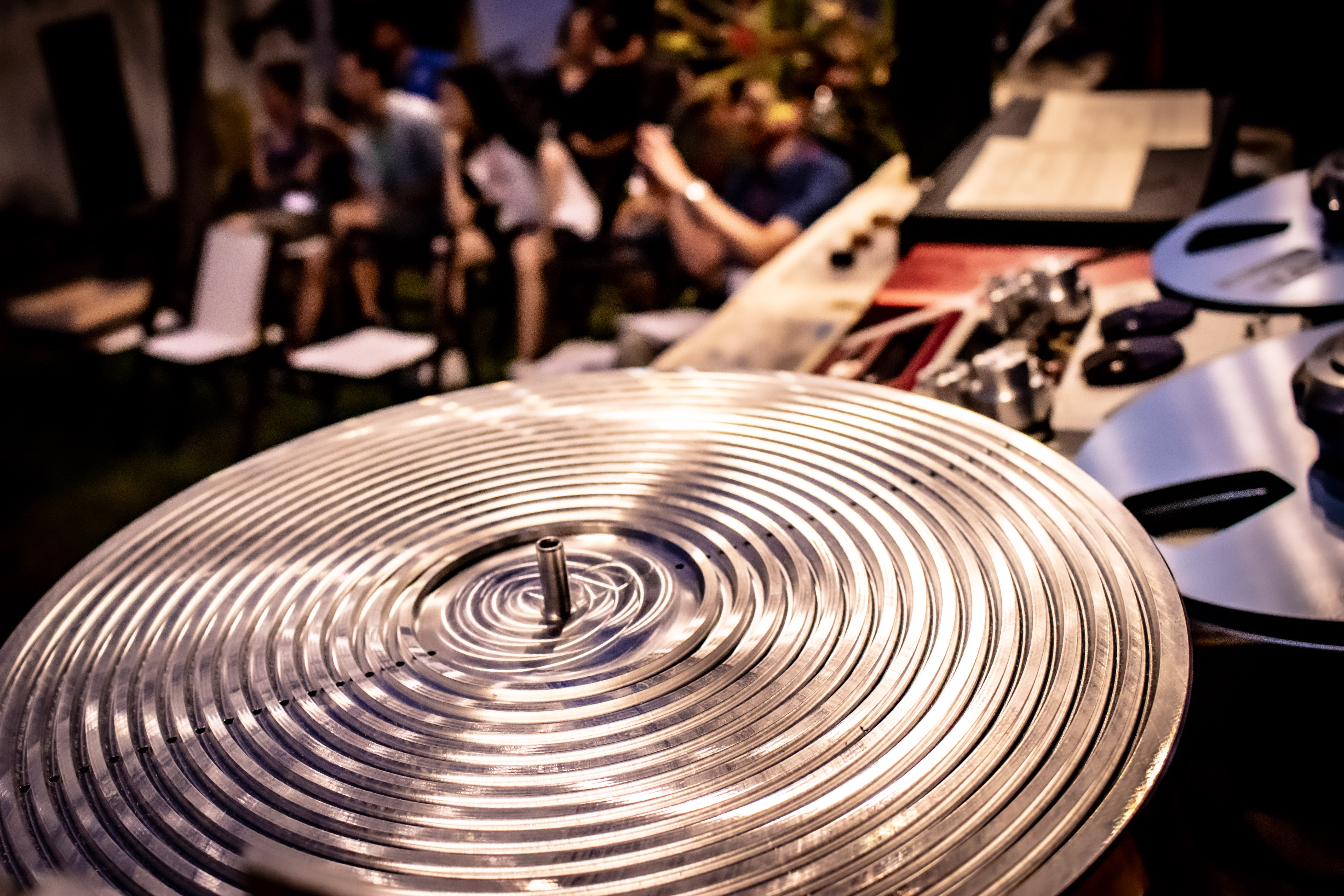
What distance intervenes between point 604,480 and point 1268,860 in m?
0.63

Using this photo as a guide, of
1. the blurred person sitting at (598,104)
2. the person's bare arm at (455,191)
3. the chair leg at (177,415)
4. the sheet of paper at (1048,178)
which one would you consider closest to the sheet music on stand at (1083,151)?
the sheet of paper at (1048,178)

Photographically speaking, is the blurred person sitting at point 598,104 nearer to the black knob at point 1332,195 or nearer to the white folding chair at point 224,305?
the white folding chair at point 224,305

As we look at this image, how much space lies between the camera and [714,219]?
145 inches

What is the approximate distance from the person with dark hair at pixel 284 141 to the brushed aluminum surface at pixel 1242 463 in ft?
19.5

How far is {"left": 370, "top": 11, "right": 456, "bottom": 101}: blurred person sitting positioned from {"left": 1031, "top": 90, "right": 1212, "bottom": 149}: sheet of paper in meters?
4.39

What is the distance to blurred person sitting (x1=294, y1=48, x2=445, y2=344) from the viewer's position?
17.6 feet

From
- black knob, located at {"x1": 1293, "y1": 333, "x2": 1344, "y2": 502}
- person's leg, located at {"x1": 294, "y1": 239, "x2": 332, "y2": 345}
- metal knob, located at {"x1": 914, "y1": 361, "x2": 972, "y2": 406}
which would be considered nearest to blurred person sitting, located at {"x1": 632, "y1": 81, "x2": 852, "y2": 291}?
person's leg, located at {"x1": 294, "y1": 239, "x2": 332, "y2": 345}

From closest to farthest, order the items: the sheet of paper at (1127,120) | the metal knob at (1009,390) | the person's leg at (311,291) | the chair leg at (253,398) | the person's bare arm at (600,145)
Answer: the metal knob at (1009,390) → the sheet of paper at (1127,120) → the chair leg at (253,398) → the person's bare arm at (600,145) → the person's leg at (311,291)

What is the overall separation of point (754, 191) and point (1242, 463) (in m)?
3.04

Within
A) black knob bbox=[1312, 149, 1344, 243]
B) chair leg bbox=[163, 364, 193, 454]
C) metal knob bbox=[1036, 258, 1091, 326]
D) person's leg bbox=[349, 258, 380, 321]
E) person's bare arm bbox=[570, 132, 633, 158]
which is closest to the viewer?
black knob bbox=[1312, 149, 1344, 243]

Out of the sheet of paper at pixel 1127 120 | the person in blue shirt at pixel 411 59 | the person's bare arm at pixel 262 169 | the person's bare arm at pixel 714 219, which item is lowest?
the person's bare arm at pixel 262 169

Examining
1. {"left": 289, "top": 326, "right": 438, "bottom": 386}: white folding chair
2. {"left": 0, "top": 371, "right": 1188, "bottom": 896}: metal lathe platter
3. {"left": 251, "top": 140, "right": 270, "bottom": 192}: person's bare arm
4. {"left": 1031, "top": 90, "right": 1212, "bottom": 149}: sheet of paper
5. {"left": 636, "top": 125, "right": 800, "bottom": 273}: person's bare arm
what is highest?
{"left": 0, "top": 371, "right": 1188, "bottom": 896}: metal lathe platter

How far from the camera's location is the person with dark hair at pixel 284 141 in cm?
625

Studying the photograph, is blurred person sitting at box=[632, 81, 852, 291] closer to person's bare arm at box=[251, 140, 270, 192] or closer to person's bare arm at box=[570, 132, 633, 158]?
person's bare arm at box=[570, 132, 633, 158]
